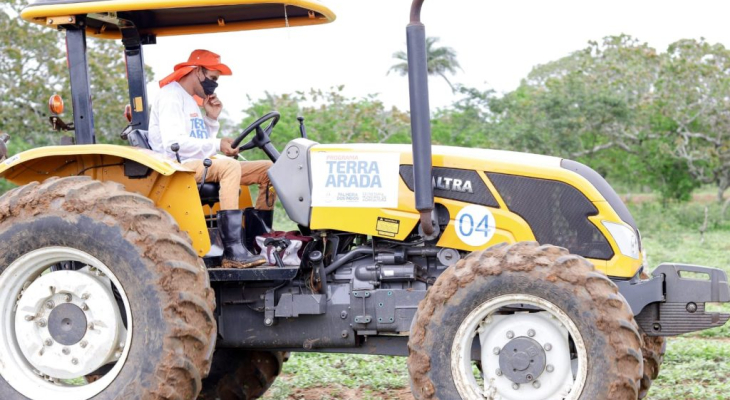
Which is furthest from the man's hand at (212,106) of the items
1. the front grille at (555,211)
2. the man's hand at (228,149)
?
the front grille at (555,211)

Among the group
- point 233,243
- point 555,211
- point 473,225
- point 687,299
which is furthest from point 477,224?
point 233,243

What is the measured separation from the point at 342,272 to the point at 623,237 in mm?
1505

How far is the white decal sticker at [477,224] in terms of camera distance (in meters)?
5.12

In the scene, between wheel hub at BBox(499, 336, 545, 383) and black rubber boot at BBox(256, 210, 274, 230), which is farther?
black rubber boot at BBox(256, 210, 274, 230)

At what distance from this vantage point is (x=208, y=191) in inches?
215

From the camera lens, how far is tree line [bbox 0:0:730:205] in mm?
A: 23500

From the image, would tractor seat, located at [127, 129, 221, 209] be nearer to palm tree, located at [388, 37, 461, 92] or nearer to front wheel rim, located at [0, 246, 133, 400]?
front wheel rim, located at [0, 246, 133, 400]

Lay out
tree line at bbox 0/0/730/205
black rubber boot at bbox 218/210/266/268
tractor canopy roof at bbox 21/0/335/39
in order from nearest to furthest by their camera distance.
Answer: tractor canopy roof at bbox 21/0/335/39 < black rubber boot at bbox 218/210/266/268 < tree line at bbox 0/0/730/205

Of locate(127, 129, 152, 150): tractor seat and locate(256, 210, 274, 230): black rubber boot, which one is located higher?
locate(127, 129, 152, 150): tractor seat

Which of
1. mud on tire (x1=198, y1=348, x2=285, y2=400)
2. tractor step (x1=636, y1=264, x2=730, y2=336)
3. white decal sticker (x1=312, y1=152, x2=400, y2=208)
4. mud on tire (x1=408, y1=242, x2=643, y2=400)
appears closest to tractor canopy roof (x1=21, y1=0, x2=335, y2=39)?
white decal sticker (x1=312, y1=152, x2=400, y2=208)

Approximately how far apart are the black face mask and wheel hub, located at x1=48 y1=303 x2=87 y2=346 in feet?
5.18

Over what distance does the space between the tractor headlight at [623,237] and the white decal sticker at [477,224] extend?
58 cm

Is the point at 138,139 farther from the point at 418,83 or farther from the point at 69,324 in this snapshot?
the point at 418,83

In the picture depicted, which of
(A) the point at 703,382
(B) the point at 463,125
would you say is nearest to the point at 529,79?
(B) the point at 463,125
